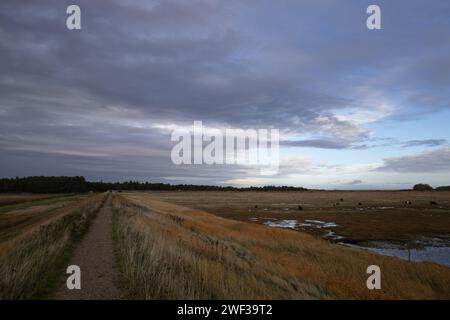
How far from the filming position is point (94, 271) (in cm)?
1184

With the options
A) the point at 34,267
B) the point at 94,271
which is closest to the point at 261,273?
the point at 94,271

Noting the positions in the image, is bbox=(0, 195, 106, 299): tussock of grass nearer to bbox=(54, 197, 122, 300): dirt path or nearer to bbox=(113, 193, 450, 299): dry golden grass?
bbox=(54, 197, 122, 300): dirt path

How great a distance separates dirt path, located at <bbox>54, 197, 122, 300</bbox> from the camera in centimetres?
944

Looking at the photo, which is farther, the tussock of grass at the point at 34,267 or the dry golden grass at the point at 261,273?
the dry golden grass at the point at 261,273

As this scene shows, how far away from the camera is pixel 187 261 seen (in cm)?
1277

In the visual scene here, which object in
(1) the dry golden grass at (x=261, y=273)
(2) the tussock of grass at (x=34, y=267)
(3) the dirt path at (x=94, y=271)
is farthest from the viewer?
(1) the dry golden grass at (x=261, y=273)

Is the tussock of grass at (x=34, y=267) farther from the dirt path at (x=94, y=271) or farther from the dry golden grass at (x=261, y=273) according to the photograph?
the dry golden grass at (x=261, y=273)

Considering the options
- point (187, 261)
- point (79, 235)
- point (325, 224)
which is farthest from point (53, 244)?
point (325, 224)

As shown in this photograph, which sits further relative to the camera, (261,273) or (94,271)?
(261,273)

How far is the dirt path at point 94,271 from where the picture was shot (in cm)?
944

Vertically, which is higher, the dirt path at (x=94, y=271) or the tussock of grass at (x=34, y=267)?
the tussock of grass at (x=34, y=267)

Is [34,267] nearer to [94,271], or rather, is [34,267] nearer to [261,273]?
[94,271]

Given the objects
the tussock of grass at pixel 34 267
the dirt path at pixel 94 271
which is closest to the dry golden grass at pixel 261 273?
the dirt path at pixel 94 271
